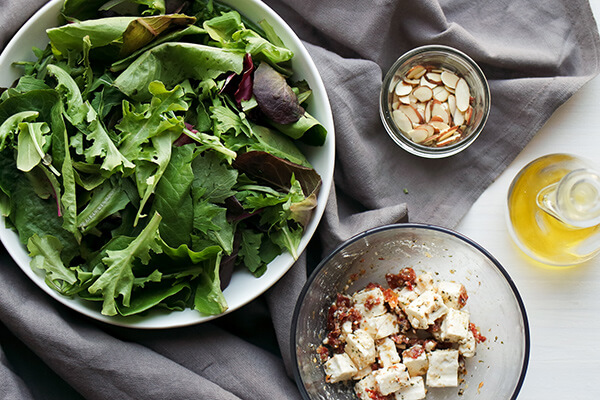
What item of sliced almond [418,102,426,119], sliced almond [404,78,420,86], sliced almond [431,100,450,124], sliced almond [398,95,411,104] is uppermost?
sliced almond [404,78,420,86]

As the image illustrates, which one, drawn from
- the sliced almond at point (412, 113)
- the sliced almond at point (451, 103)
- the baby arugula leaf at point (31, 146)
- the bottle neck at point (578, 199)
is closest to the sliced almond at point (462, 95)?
the sliced almond at point (451, 103)

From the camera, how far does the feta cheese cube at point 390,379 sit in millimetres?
1513

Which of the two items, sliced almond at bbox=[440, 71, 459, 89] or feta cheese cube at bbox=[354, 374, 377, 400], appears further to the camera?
sliced almond at bbox=[440, 71, 459, 89]

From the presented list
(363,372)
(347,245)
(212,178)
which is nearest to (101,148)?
(212,178)

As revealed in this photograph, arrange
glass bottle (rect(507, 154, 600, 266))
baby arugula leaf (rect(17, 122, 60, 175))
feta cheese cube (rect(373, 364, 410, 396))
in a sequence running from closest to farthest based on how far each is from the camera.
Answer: baby arugula leaf (rect(17, 122, 60, 175)) < feta cheese cube (rect(373, 364, 410, 396)) < glass bottle (rect(507, 154, 600, 266))

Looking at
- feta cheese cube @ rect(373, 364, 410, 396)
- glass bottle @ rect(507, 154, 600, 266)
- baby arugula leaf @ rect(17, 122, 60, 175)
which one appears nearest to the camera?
baby arugula leaf @ rect(17, 122, 60, 175)

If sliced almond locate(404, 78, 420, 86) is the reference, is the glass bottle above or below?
below

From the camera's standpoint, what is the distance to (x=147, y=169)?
1328mm

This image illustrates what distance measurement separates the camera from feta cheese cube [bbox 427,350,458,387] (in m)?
1.54

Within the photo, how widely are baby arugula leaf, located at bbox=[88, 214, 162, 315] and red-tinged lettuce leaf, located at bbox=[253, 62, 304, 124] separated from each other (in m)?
0.35

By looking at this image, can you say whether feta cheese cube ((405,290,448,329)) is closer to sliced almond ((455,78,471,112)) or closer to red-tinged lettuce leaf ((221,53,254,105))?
sliced almond ((455,78,471,112))

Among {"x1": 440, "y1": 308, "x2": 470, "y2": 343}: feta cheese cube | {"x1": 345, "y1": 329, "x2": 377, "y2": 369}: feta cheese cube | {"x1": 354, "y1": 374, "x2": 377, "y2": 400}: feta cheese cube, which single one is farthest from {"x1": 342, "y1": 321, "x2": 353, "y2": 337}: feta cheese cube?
{"x1": 440, "y1": 308, "x2": 470, "y2": 343}: feta cheese cube

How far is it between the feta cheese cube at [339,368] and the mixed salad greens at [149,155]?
0.34m

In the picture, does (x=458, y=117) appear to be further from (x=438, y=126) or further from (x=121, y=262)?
(x=121, y=262)
